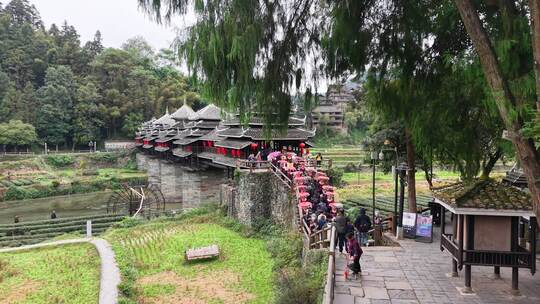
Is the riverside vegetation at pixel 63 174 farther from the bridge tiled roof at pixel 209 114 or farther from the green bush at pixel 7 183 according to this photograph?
the bridge tiled roof at pixel 209 114

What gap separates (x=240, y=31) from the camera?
240 inches

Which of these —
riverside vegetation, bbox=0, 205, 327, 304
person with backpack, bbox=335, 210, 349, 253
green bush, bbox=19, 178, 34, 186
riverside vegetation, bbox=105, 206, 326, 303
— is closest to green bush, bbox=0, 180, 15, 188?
green bush, bbox=19, 178, 34, 186

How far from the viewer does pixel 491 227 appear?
822 centimetres

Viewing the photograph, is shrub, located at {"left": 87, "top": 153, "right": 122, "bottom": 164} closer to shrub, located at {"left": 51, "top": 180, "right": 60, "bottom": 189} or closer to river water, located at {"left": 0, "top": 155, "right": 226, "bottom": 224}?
shrub, located at {"left": 51, "top": 180, "right": 60, "bottom": 189}

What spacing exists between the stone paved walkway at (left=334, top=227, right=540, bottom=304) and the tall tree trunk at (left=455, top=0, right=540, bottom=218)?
3.84 metres

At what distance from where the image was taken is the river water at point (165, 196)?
112 ft

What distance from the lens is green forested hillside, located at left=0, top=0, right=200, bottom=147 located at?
193 feet

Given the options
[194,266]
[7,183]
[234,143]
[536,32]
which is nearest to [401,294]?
[536,32]

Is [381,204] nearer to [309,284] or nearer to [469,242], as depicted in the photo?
[309,284]

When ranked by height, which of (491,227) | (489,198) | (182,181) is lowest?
(182,181)

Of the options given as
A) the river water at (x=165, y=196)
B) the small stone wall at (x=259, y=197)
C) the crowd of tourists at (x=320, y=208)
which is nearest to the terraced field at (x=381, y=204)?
the crowd of tourists at (x=320, y=208)

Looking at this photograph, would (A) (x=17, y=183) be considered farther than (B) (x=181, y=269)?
Yes

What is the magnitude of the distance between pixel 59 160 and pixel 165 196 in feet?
77.1

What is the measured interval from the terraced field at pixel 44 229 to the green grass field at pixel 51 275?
215 inches
